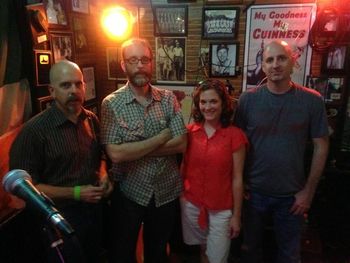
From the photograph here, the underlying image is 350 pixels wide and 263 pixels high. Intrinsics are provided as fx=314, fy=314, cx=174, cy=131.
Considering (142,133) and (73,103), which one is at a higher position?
(73,103)

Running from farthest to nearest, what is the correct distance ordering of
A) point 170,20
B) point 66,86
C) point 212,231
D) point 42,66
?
point 170,20 < point 42,66 < point 212,231 < point 66,86

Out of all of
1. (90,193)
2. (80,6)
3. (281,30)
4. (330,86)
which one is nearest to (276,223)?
(90,193)

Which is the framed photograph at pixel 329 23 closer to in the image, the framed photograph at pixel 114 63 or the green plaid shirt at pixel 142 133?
the green plaid shirt at pixel 142 133

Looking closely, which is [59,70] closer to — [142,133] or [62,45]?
[142,133]

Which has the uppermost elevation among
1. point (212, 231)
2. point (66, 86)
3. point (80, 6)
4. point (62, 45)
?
point (80, 6)

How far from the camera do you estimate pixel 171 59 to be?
3191mm

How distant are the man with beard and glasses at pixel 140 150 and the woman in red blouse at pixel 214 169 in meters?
0.10

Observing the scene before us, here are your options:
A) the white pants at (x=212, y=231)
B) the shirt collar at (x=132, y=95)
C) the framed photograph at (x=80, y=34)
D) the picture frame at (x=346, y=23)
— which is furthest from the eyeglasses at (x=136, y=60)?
the picture frame at (x=346, y=23)

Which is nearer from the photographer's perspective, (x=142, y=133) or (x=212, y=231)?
(x=142, y=133)

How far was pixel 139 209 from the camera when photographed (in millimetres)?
1876

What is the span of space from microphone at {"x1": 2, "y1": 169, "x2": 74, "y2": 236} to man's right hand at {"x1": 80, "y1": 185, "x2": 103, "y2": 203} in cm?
66

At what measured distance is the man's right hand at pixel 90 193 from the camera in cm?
160

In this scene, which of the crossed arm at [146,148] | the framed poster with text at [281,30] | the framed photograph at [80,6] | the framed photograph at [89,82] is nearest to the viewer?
the crossed arm at [146,148]

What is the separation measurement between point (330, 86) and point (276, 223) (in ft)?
5.13
